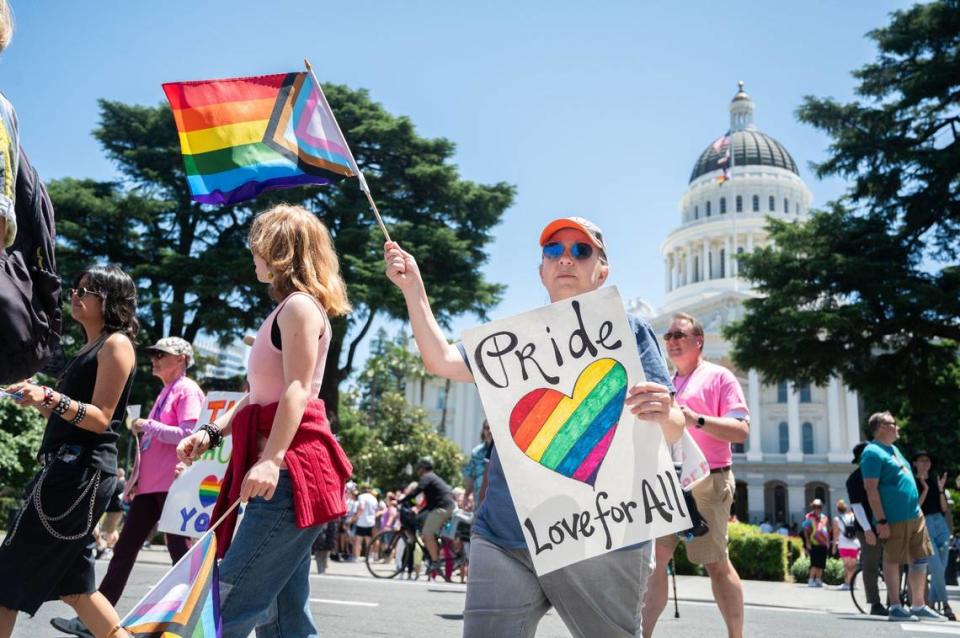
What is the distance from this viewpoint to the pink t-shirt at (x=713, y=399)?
4.50 meters

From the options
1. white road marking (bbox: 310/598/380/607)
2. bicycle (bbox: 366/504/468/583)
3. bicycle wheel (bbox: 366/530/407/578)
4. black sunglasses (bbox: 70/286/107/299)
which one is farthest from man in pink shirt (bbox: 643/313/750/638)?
bicycle wheel (bbox: 366/530/407/578)

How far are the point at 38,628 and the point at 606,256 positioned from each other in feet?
14.6

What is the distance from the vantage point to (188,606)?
2.23 meters

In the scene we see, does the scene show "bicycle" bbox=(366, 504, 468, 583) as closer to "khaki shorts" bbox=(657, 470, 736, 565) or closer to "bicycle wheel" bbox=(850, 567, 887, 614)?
"bicycle wheel" bbox=(850, 567, 887, 614)

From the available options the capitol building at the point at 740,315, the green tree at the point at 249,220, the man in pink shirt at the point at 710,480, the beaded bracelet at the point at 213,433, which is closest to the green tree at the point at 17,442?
the green tree at the point at 249,220

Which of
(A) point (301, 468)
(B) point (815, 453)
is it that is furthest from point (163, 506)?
(B) point (815, 453)

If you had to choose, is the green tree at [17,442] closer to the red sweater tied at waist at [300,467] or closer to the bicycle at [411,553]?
the bicycle at [411,553]

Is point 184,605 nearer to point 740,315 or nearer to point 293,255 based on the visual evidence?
point 293,255

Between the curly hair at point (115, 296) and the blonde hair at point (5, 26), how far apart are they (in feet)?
5.39

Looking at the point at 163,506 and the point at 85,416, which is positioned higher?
the point at 85,416

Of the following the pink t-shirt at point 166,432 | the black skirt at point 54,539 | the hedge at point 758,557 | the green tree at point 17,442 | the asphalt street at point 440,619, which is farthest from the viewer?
the green tree at point 17,442

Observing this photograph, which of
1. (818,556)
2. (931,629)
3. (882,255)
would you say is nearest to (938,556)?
(931,629)

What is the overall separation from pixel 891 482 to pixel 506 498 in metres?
6.15

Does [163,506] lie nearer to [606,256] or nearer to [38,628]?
[38,628]
